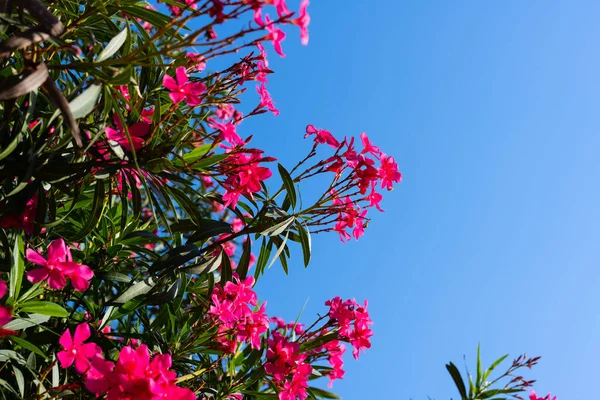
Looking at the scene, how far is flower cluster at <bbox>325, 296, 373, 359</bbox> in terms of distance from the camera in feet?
6.57

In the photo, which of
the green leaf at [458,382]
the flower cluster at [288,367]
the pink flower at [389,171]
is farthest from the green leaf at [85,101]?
the green leaf at [458,382]

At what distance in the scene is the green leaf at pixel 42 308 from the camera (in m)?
1.45

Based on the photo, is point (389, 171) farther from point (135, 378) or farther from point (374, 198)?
point (135, 378)

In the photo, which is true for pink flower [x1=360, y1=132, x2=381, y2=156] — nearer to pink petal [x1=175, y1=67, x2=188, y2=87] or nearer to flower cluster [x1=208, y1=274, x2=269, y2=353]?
flower cluster [x1=208, y1=274, x2=269, y2=353]

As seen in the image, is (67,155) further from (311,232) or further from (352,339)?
(352,339)

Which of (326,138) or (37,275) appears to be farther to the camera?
(326,138)

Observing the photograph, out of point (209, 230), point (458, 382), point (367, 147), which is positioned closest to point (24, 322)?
point (209, 230)

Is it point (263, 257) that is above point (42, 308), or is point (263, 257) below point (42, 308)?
above

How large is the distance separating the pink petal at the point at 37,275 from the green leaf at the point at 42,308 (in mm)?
178

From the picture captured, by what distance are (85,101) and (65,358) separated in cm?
57

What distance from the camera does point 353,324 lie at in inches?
79.8

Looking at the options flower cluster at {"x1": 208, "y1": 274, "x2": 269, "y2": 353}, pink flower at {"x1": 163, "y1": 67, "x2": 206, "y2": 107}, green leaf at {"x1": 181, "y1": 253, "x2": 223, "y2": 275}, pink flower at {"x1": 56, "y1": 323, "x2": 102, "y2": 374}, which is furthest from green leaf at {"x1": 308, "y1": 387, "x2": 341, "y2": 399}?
pink flower at {"x1": 163, "y1": 67, "x2": 206, "y2": 107}

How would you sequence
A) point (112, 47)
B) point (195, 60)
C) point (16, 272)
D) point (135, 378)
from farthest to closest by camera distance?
1. point (195, 60)
2. point (16, 272)
3. point (112, 47)
4. point (135, 378)

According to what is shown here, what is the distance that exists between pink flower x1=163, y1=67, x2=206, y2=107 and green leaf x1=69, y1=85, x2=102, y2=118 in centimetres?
20
